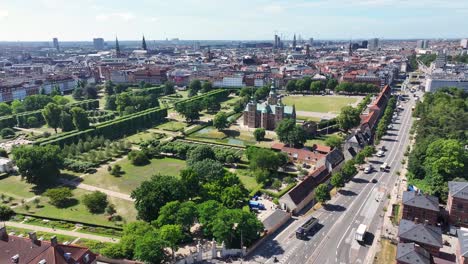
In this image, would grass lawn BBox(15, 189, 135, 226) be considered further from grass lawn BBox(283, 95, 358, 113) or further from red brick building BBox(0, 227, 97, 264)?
grass lawn BBox(283, 95, 358, 113)

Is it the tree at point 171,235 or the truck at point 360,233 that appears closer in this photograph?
the tree at point 171,235

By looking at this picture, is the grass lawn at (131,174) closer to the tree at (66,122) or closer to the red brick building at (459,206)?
the tree at (66,122)

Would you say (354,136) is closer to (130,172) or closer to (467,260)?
(467,260)

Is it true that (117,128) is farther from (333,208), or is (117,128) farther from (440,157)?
(440,157)

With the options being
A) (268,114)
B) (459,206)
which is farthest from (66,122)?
(459,206)

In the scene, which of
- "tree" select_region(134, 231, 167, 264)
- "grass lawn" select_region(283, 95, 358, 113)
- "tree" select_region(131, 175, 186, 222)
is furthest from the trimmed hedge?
"tree" select_region(134, 231, 167, 264)

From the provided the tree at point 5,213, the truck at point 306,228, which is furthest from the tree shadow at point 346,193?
the tree at point 5,213
